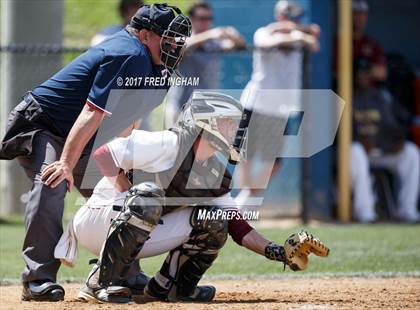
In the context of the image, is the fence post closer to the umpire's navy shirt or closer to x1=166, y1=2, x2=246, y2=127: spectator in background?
x1=166, y1=2, x2=246, y2=127: spectator in background

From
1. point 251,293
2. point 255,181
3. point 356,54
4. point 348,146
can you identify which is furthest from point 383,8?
point 251,293

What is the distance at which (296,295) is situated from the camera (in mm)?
5953

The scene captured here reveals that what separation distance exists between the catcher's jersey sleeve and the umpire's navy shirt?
24 cm

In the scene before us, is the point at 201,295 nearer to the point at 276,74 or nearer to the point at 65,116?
the point at 65,116

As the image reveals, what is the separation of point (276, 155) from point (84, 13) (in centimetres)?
610

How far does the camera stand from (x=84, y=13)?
51.0 ft

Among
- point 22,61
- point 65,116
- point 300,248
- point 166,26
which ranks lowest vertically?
point 22,61

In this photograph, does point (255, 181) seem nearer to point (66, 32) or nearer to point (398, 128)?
point (398, 128)

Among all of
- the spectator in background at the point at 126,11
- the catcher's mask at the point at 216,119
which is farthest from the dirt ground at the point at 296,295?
the spectator in background at the point at 126,11

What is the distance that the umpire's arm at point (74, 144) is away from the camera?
530cm

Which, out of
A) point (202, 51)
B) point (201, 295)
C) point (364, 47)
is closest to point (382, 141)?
point (364, 47)

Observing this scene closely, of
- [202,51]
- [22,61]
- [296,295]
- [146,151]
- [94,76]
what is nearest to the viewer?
[146,151]

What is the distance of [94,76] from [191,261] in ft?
4.11

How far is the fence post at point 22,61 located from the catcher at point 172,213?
5499mm
